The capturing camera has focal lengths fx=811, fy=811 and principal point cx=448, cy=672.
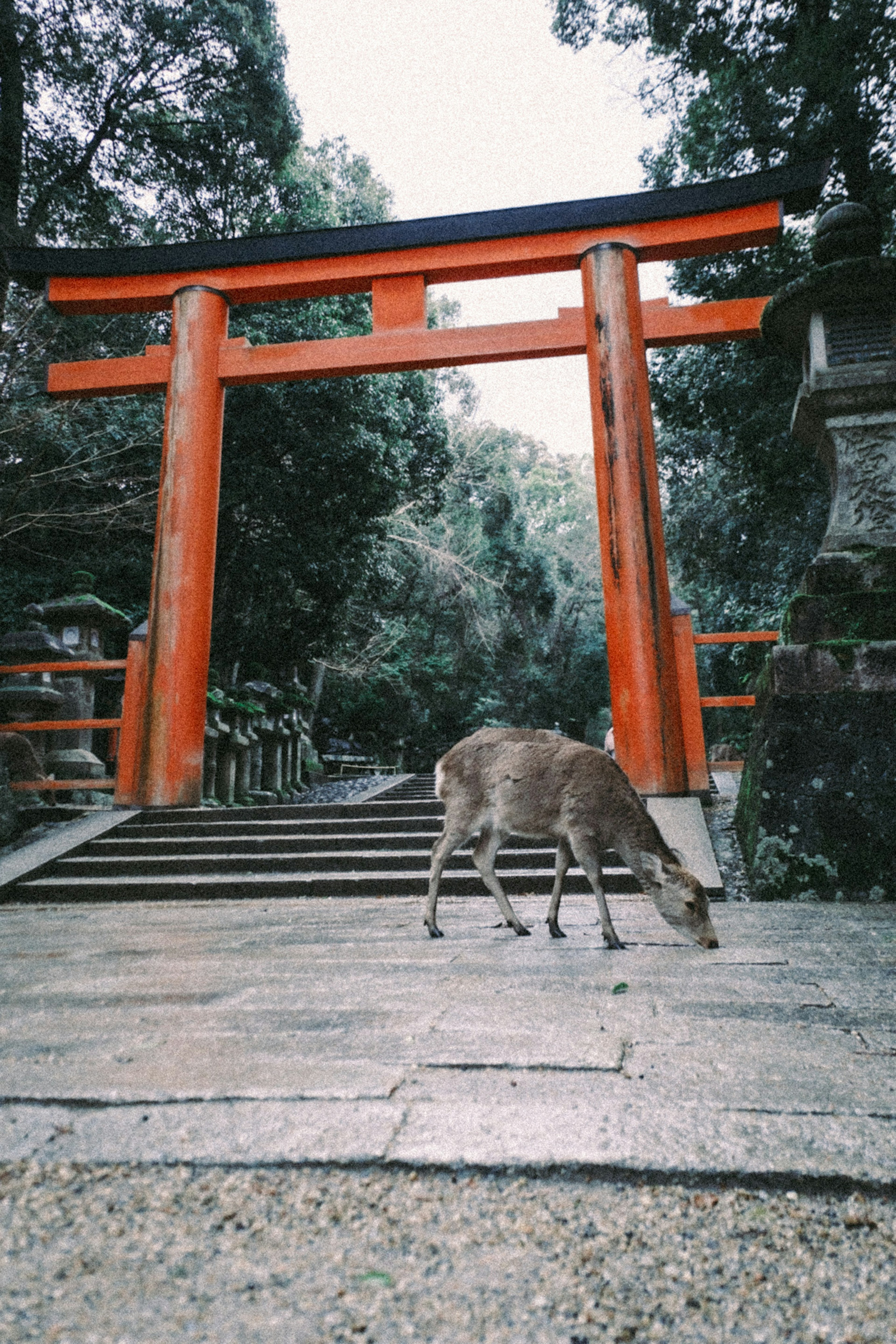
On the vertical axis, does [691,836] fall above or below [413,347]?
below

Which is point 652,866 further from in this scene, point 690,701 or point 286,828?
point 286,828

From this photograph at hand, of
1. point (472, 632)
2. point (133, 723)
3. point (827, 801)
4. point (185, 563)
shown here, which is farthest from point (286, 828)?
point (472, 632)

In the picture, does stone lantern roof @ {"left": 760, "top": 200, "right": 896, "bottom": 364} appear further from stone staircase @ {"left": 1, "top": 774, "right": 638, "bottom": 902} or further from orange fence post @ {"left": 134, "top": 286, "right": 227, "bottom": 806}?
A: orange fence post @ {"left": 134, "top": 286, "right": 227, "bottom": 806}

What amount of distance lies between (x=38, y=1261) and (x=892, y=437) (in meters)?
5.03

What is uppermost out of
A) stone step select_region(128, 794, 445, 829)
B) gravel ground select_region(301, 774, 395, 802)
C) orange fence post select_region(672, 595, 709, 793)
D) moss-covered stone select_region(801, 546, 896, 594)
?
moss-covered stone select_region(801, 546, 896, 594)

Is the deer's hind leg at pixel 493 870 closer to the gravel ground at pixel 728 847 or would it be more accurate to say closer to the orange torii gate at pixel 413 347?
the gravel ground at pixel 728 847

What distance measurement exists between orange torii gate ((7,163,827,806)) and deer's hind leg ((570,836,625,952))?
255cm

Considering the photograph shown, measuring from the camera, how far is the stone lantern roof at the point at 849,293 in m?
4.57

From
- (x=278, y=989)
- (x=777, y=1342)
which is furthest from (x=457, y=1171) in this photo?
(x=278, y=989)

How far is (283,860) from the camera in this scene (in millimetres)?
4910

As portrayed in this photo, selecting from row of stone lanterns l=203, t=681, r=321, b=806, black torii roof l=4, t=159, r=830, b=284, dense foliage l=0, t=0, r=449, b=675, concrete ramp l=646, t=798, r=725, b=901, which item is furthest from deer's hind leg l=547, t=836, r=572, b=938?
dense foliage l=0, t=0, r=449, b=675

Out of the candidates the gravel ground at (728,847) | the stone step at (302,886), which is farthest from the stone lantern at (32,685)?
the gravel ground at (728,847)

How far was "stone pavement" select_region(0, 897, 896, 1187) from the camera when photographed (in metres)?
1.22

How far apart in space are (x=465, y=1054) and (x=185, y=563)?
18.6 ft
